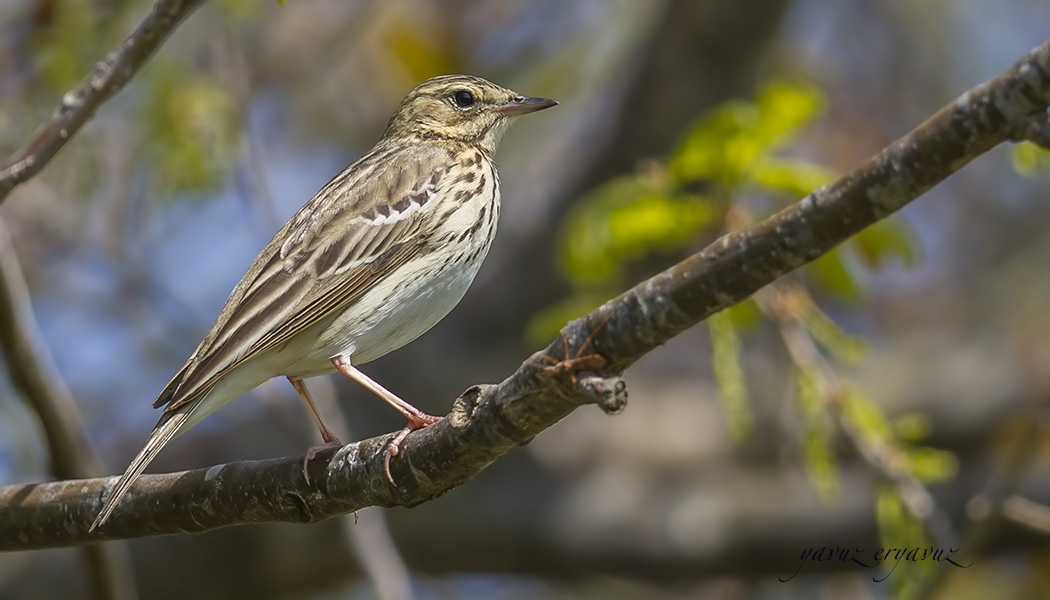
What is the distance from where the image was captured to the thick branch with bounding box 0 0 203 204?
488cm

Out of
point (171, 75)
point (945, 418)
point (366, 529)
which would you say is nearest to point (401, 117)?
point (171, 75)

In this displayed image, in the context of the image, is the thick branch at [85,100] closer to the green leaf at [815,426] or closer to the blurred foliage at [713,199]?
the blurred foliage at [713,199]

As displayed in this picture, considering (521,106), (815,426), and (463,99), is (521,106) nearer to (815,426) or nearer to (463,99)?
(463,99)

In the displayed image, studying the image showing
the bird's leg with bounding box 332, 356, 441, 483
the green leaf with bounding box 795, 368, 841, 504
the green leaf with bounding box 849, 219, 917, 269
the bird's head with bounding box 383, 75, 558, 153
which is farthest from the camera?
the bird's head with bounding box 383, 75, 558, 153

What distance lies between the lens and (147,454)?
5.01 meters

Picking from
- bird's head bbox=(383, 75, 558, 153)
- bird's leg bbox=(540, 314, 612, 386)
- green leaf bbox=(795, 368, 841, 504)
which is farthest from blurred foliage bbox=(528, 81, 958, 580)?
bird's leg bbox=(540, 314, 612, 386)

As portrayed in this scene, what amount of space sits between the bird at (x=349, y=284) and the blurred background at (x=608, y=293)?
84cm

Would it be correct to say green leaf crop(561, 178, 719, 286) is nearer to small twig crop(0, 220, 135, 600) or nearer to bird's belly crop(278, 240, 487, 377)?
bird's belly crop(278, 240, 487, 377)

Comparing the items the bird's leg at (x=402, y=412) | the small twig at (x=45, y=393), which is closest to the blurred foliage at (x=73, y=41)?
the small twig at (x=45, y=393)

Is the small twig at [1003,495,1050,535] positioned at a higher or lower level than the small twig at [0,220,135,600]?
lower

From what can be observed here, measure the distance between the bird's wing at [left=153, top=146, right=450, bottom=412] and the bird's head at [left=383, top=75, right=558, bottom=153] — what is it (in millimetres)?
514

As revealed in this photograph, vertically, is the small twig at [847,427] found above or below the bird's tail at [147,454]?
below

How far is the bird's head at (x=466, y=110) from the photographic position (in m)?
7.46

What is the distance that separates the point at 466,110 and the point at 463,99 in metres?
0.08
